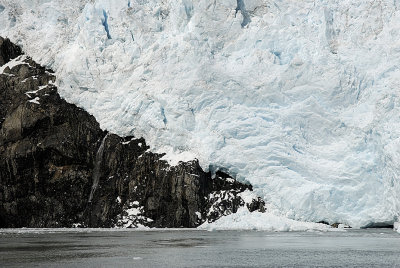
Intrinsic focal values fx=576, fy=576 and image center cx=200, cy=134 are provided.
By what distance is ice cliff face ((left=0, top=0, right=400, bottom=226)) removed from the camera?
2856 centimetres

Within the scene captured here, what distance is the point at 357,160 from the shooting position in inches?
1139

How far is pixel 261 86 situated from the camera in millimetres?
32312

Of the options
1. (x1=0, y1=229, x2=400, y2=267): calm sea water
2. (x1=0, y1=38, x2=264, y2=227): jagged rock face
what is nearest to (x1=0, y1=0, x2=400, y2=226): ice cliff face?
(x1=0, y1=38, x2=264, y2=227): jagged rock face

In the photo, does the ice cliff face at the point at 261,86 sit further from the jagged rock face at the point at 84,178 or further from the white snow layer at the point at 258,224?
the jagged rock face at the point at 84,178

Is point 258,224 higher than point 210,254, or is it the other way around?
point 258,224

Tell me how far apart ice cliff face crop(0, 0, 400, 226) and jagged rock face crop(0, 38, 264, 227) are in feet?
3.40

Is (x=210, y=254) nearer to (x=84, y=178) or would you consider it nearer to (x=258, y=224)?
(x=258, y=224)

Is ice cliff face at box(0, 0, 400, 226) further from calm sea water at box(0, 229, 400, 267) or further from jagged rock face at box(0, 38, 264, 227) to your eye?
calm sea water at box(0, 229, 400, 267)

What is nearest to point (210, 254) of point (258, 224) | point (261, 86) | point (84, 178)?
point (258, 224)

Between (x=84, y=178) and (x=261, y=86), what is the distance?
11.3 metres

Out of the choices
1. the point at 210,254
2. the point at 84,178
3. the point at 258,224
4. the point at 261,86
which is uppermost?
the point at 261,86

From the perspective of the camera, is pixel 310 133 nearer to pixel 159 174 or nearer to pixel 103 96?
pixel 159 174

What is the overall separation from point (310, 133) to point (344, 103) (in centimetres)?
263

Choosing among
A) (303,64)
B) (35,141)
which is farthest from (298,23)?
(35,141)
